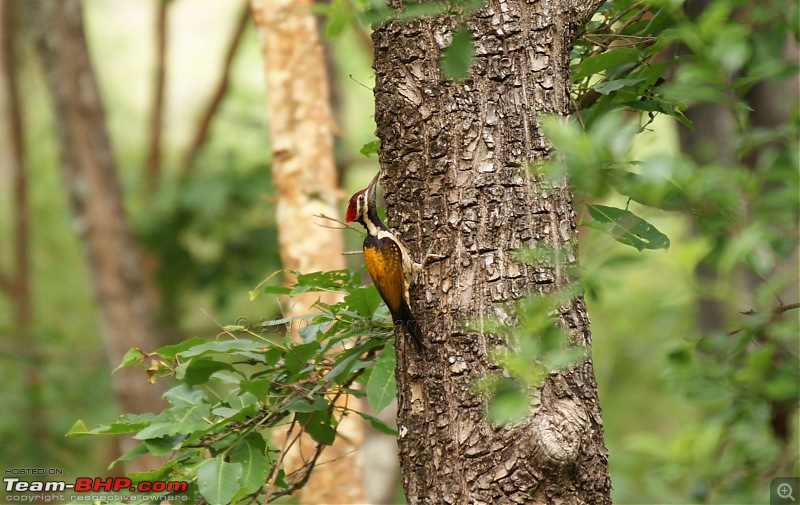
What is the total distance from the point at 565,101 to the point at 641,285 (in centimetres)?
1169

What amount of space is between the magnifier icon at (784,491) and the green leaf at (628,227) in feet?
6.73

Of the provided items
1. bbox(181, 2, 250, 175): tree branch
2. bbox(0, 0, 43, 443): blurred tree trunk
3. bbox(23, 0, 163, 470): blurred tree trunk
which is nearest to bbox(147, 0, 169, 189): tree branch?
bbox(181, 2, 250, 175): tree branch

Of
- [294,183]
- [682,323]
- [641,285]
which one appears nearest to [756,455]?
[294,183]

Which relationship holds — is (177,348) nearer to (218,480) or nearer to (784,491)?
(218,480)

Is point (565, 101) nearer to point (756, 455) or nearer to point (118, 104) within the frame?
point (756, 455)

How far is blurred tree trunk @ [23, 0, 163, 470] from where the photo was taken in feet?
20.7

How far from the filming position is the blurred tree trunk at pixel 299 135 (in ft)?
14.8

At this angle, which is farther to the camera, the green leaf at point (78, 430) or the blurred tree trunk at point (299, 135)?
the blurred tree trunk at point (299, 135)

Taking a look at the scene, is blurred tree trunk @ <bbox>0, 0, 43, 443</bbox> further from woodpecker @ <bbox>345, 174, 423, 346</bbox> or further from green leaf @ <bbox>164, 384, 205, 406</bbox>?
woodpecker @ <bbox>345, 174, 423, 346</bbox>

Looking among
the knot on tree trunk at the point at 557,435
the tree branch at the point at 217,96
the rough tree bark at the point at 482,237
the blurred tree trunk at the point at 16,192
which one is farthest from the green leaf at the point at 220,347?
the blurred tree trunk at the point at 16,192

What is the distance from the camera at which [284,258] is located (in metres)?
4.57

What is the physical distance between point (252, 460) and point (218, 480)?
127 millimetres

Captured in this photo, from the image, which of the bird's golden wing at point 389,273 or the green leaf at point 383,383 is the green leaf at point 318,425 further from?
the bird's golden wing at point 389,273

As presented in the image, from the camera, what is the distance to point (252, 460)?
2.01 metres
